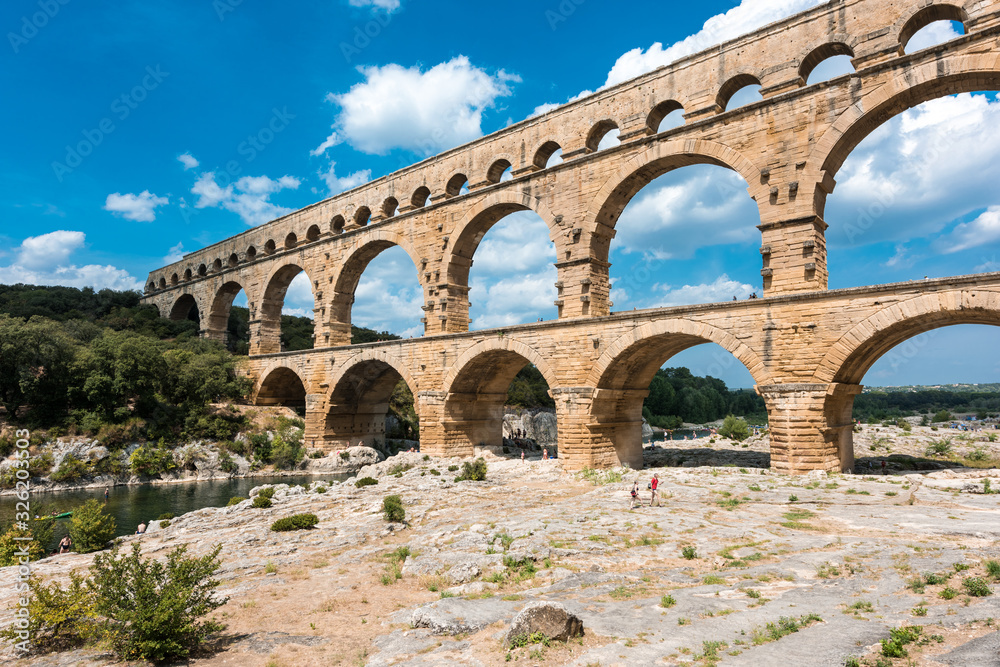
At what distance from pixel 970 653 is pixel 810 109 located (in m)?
15.7

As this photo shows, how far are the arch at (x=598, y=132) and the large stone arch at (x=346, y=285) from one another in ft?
38.5

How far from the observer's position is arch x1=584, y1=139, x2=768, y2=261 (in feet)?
58.6

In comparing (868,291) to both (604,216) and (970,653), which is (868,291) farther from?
(970,653)

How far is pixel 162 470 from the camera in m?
27.8

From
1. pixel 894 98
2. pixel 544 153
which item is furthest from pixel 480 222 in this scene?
pixel 894 98

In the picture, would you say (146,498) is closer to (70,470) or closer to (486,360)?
(70,470)

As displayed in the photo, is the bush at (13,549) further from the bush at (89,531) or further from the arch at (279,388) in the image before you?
the arch at (279,388)

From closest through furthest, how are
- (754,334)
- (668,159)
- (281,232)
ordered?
(754,334) < (668,159) < (281,232)

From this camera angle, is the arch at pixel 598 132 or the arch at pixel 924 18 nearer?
the arch at pixel 924 18

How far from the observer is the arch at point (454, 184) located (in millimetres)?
25938

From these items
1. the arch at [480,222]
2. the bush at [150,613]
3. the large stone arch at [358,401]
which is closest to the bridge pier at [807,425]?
the arch at [480,222]

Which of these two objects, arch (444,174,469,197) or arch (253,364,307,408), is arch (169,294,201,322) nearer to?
arch (253,364,307,408)

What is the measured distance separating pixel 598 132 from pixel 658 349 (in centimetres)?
850

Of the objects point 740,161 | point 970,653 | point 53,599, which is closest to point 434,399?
point 740,161
